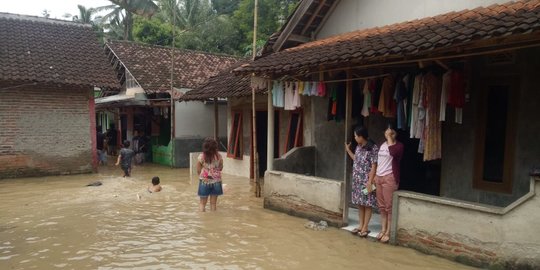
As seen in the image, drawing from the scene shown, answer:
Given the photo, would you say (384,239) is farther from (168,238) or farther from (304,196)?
(168,238)

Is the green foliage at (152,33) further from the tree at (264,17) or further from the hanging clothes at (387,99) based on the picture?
the hanging clothes at (387,99)

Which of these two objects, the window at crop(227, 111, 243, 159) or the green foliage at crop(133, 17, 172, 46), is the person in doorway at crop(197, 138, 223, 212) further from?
the green foliage at crop(133, 17, 172, 46)

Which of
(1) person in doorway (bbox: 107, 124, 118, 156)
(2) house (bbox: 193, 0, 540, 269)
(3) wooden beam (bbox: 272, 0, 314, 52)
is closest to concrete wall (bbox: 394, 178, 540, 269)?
(2) house (bbox: 193, 0, 540, 269)

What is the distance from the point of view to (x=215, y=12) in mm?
37281

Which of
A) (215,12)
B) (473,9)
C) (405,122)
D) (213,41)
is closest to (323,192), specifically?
(405,122)

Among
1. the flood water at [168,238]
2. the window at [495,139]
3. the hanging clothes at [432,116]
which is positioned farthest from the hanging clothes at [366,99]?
the flood water at [168,238]

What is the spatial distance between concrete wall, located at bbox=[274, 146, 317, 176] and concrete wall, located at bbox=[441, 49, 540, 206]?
3.47 meters

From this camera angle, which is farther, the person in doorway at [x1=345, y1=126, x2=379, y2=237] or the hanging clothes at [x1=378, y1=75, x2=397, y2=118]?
the hanging clothes at [x1=378, y1=75, x2=397, y2=118]

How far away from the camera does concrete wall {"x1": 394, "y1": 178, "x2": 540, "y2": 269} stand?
512 cm

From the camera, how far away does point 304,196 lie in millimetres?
8336

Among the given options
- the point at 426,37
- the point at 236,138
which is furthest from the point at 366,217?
the point at 236,138

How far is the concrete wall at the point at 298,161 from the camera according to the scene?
9.76 m

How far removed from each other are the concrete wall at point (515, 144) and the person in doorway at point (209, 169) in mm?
4547

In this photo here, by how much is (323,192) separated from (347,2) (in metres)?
4.89
